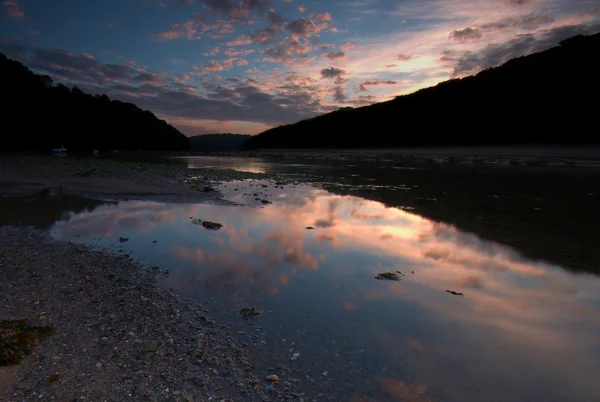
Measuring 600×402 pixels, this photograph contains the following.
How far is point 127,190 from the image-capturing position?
768 inches

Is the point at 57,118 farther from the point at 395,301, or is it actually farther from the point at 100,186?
the point at 395,301

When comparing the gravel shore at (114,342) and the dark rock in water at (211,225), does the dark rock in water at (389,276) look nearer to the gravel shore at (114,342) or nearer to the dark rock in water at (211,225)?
the gravel shore at (114,342)

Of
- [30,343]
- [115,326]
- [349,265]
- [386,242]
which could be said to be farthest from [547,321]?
[30,343]

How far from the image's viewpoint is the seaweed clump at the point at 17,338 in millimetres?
3883

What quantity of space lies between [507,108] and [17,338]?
94.1 meters

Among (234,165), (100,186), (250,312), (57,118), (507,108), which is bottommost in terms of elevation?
(234,165)

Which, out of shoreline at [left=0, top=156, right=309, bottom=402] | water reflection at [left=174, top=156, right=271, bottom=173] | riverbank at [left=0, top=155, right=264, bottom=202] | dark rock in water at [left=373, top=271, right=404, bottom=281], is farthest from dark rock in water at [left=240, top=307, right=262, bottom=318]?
water reflection at [left=174, top=156, right=271, bottom=173]

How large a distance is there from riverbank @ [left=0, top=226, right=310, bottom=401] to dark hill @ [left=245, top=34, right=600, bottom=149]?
253ft

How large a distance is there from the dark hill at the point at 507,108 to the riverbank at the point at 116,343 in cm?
7713

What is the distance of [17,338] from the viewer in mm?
4207

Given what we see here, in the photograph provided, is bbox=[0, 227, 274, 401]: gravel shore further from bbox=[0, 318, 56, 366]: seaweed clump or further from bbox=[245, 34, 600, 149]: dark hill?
bbox=[245, 34, 600, 149]: dark hill

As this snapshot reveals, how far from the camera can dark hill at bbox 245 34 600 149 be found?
209ft

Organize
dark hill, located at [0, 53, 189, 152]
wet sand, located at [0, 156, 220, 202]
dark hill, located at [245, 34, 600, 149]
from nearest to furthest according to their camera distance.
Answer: wet sand, located at [0, 156, 220, 202] → dark hill, located at [245, 34, 600, 149] → dark hill, located at [0, 53, 189, 152]

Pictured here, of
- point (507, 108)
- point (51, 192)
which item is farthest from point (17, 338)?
point (507, 108)
